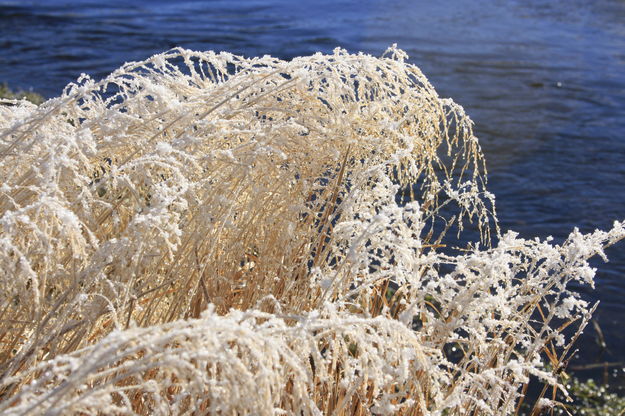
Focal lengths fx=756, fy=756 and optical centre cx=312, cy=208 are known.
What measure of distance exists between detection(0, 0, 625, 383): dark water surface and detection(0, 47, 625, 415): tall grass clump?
9.67 feet

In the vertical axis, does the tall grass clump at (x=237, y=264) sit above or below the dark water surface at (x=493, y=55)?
above

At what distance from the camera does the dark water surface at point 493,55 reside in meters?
6.95

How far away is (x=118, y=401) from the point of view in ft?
6.21

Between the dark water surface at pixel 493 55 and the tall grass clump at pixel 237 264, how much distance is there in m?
2.95

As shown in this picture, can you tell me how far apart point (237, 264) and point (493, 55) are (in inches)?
401

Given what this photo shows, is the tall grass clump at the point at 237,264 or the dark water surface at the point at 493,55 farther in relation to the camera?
the dark water surface at the point at 493,55

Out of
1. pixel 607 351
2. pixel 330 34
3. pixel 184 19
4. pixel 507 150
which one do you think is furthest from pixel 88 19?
pixel 607 351

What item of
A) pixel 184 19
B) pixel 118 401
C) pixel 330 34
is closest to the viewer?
pixel 118 401

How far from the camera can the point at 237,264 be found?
8.12ft

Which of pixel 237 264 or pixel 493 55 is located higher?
pixel 237 264

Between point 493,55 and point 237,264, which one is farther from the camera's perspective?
point 493,55

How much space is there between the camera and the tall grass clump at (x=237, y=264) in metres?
1.54

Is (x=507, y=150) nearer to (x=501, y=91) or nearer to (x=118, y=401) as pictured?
(x=501, y=91)

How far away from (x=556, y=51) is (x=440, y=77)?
2551 millimetres
